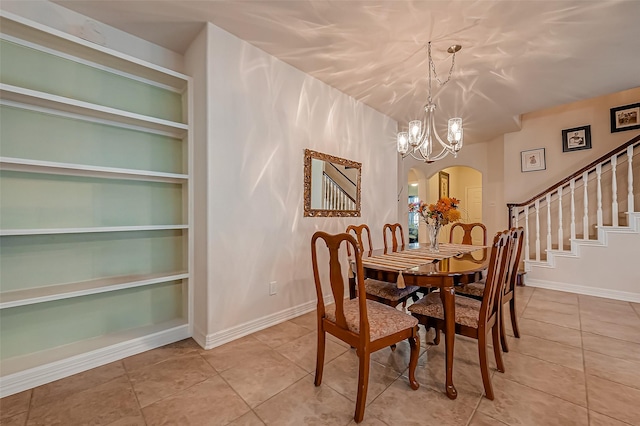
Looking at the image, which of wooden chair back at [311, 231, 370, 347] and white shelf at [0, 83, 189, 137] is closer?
wooden chair back at [311, 231, 370, 347]

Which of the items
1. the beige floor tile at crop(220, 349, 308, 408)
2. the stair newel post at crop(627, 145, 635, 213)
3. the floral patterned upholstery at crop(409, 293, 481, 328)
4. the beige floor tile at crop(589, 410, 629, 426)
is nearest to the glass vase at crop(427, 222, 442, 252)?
the floral patterned upholstery at crop(409, 293, 481, 328)

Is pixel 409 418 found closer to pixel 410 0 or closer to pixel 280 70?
pixel 410 0

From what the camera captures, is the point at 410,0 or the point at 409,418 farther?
the point at 410,0

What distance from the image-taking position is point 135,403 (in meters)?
1.53

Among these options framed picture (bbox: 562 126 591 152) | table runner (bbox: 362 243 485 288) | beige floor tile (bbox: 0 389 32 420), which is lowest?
beige floor tile (bbox: 0 389 32 420)

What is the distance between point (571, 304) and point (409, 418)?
10.0 ft

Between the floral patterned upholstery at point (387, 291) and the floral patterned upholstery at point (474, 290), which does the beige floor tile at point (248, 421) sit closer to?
the floral patterned upholstery at point (387, 291)

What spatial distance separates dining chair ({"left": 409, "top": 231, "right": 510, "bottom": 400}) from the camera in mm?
1531

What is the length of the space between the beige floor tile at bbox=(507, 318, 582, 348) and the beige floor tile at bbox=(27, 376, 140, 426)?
9.97ft

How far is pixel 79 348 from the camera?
1.94 m

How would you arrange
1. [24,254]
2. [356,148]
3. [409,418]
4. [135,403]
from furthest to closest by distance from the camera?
[356,148] → [24,254] → [135,403] → [409,418]

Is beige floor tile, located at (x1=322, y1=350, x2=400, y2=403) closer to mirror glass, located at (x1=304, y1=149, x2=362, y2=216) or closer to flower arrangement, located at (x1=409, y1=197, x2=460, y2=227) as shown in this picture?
flower arrangement, located at (x1=409, y1=197, x2=460, y2=227)

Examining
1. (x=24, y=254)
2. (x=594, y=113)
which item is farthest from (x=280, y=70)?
(x=594, y=113)

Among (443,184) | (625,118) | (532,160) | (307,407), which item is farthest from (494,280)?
(443,184)
